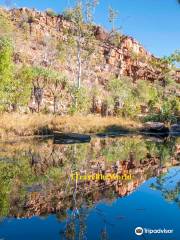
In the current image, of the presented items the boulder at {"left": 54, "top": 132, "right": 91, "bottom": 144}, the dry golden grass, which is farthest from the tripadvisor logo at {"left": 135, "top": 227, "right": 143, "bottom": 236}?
the boulder at {"left": 54, "top": 132, "right": 91, "bottom": 144}

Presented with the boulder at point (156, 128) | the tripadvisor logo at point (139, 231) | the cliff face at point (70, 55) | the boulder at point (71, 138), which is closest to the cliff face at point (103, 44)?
the cliff face at point (70, 55)

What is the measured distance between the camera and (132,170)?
10.2m

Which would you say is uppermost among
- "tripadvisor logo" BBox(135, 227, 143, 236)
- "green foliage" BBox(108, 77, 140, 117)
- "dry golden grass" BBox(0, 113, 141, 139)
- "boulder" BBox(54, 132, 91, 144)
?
"green foliage" BBox(108, 77, 140, 117)

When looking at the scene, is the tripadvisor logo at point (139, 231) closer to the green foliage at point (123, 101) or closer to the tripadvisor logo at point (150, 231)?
the tripadvisor logo at point (150, 231)

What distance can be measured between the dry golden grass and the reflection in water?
649 cm

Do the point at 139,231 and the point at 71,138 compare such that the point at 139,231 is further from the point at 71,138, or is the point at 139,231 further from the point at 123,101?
the point at 123,101

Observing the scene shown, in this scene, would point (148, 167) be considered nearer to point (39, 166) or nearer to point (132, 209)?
point (39, 166)

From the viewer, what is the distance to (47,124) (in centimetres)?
2317

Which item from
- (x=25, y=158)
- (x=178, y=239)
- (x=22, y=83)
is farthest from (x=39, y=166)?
(x=22, y=83)

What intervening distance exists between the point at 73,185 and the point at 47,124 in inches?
616

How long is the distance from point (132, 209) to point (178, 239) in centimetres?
160

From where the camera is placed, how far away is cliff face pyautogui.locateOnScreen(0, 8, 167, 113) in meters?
71.6

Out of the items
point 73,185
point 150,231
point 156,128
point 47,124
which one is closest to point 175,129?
point 156,128

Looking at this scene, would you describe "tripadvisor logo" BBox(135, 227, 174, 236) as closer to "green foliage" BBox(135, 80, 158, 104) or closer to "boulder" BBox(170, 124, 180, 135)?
"boulder" BBox(170, 124, 180, 135)
